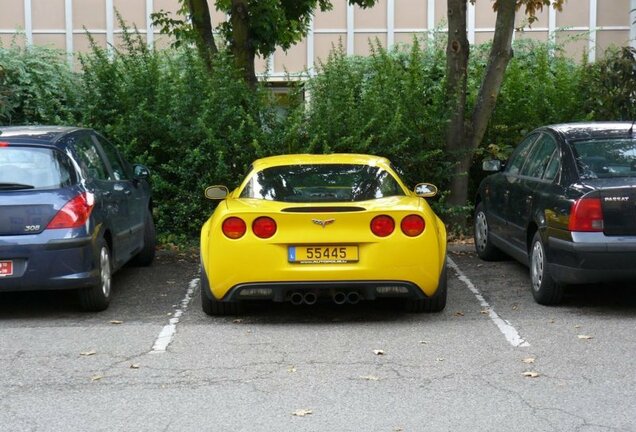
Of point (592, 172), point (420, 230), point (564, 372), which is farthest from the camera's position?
point (592, 172)

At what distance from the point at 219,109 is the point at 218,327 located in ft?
19.8

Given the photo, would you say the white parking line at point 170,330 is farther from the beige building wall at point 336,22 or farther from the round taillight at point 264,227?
the beige building wall at point 336,22

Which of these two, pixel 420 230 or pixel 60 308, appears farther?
pixel 60 308

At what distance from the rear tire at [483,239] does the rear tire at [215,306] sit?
3865 mm

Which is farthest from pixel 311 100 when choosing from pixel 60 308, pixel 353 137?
pixel 60 308

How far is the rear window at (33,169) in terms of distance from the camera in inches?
324

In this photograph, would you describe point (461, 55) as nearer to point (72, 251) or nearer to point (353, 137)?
point (353, 137)

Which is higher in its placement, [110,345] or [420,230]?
[420,230]

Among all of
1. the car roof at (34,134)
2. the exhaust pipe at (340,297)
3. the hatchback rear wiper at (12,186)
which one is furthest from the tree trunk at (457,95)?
the hatchback rear wiper at (12,186)

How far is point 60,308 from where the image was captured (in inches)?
348

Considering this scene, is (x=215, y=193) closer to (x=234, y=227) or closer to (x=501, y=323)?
(x=234, y=227)

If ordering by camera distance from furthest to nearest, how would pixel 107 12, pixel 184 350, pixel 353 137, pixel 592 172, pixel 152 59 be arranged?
pixel 107 12
pixel 152 59
pixel 353 137
pixel 592 172
pixel 184 350

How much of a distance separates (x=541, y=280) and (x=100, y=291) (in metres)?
3.81

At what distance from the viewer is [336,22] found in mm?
26203
